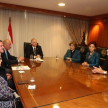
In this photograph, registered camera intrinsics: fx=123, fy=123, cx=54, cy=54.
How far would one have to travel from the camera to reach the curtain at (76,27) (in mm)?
5900

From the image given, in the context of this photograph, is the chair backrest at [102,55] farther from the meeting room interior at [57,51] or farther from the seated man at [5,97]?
the seated man at [5,97]

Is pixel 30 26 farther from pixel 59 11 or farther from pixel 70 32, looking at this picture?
pixel 70 32

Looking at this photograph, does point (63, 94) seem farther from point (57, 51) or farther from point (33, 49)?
point (57, 51)

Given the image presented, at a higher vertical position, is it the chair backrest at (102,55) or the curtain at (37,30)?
the curtain at (37,30)

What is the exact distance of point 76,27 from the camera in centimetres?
607

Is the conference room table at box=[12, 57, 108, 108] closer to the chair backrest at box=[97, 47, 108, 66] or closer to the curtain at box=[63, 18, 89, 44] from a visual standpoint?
the chair backrest at box=[97, 47, 108, 66]

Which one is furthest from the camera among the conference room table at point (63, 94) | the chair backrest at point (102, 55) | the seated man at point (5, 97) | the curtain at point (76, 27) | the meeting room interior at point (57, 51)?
the curtain at point (76, 27)

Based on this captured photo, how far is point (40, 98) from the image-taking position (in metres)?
1.22

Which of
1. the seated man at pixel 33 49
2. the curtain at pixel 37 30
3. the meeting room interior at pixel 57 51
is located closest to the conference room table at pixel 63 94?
the meeting room interior at pixel 57 51

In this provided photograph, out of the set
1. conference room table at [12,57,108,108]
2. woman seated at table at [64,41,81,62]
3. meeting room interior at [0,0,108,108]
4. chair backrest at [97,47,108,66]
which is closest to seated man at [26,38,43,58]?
meeting room interior at [0,0,108,108]

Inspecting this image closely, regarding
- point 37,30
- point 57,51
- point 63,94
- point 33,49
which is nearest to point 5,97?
point 63,94

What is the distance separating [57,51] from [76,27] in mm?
1514

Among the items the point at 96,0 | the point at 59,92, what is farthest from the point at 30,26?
the point at 59,92

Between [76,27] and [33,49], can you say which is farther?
[76,27]
